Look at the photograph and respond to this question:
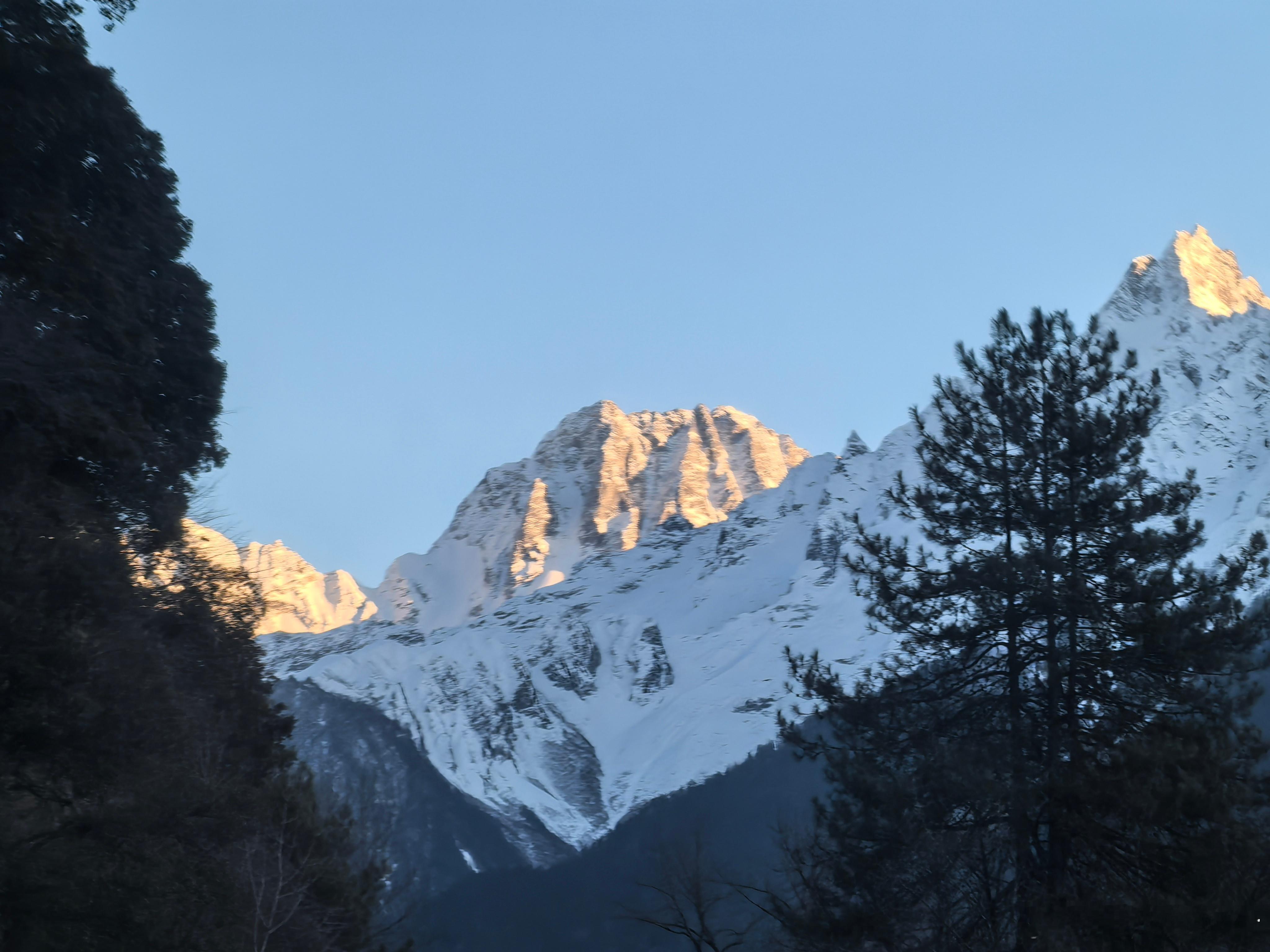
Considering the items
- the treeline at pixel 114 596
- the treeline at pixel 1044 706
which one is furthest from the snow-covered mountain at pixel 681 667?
the treeline at pixel 1044 706

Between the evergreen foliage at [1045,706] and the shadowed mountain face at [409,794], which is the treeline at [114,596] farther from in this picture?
the shadowed mountain face at [409,794]

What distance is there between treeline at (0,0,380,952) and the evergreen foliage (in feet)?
26.1

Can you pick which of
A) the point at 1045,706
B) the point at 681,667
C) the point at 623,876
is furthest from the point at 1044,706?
the point at 681,667

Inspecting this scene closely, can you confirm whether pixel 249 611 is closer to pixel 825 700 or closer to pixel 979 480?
pixel 825 700

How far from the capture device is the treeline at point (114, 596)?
13305mm

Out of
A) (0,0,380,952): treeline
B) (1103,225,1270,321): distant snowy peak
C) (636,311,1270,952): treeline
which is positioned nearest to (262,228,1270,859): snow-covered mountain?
(1103,225,1270,321): distant snowy peak

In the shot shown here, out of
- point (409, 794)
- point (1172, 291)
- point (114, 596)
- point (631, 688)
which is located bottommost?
point (114, 596)

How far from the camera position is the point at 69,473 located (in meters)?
16.6

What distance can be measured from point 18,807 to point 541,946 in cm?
9656

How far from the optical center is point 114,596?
14922 millimetres

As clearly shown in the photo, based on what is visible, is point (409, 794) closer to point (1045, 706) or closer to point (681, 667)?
point (681, 667)

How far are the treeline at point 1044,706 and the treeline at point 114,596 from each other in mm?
7624

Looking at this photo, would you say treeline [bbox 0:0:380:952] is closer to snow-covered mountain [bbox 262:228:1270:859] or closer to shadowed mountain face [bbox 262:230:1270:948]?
shadowed mountain face [bbox 262:230:1270:948]

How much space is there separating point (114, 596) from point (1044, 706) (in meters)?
12.0
